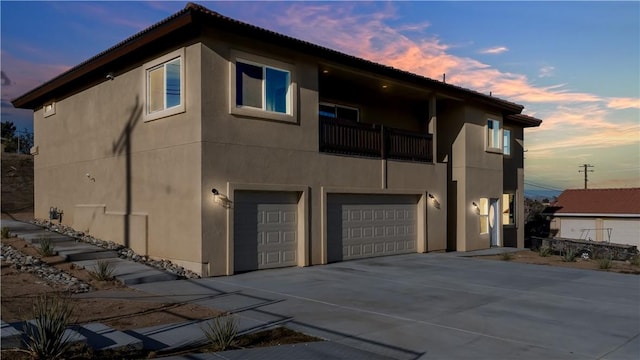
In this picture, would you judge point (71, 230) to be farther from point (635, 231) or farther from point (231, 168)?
point (635, 231)

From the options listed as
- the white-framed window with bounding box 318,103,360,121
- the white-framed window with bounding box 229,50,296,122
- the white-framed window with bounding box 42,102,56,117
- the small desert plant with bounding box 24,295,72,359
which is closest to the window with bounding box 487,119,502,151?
the white-framed window with bounding box 318,103,360,121

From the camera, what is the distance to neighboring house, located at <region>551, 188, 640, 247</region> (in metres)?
38.1

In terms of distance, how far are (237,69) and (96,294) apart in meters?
6.57

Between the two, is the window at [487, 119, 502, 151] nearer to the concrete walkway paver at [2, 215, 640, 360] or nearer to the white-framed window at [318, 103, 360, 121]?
the white-framed window at [318, 103, 360, 121]

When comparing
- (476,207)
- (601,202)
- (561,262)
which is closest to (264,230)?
(561,262)

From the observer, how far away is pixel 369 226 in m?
17.2

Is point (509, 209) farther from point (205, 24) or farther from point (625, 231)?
point (205, 24)

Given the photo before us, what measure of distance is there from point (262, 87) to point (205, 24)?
232 centimetres

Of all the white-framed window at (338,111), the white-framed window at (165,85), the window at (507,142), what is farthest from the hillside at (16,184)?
the window at (507,142)

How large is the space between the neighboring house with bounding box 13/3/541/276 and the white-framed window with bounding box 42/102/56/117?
128mm

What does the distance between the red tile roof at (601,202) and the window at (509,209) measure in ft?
54.7

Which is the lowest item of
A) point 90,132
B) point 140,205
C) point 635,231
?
point 635,231

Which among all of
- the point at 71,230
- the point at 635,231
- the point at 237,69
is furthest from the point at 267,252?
the point at 635,231

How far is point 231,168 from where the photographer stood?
1317 centimetres
